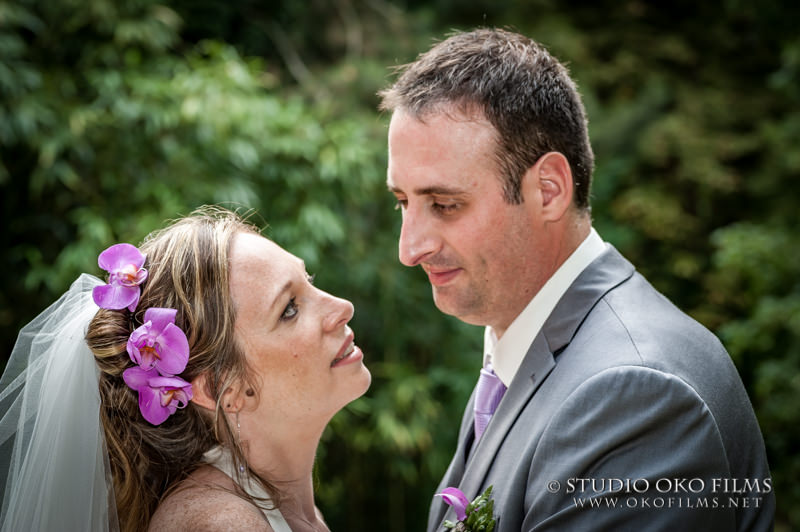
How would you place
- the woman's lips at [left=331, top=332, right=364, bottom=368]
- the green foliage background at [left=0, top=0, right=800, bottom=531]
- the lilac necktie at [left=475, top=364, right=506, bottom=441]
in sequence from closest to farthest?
the woman's lips at [left=331, top=332, right=364, bottom=368], the lilac necktie at [left=475, top=364, right=506, bottom=441], the green foliage background at [left=0, top=0, right=800, bottom=531]

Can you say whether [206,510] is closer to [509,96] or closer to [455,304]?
[455,304]

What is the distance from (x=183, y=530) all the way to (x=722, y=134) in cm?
586

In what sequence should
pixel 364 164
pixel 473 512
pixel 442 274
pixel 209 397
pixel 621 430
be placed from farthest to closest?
pixel 364 164 → pixel 442 274 → pixel 209 397 → pixel 473 512 → pixel 621 430

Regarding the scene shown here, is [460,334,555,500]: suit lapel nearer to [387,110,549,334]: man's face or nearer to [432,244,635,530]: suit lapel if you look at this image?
[432,244,635,530]: suit lapel

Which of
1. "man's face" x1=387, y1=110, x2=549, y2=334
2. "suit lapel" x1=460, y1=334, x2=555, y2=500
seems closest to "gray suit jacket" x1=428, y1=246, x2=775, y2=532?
"suit lapel" x1=460, y1=334, x2=555, y2=500

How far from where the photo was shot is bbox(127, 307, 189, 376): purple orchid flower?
5.93 ft

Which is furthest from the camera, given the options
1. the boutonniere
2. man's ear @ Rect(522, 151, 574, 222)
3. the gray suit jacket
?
man's ear @ Rect(522, 151, 574, 222)

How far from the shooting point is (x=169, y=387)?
184cm

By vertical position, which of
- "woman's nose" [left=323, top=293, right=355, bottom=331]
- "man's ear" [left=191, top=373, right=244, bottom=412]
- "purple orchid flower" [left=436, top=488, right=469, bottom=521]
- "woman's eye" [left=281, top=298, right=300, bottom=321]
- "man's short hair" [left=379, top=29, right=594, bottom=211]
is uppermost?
"man's short hair" [left=379, top=29, right=594, bottom=211]

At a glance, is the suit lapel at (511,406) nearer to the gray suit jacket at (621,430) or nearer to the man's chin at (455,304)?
the gray suit jacket at (621,430)

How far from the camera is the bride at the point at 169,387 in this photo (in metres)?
1.86

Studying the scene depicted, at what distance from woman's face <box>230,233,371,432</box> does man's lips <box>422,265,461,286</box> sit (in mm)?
298

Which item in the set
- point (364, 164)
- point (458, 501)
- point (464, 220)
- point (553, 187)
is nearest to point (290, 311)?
point (464, 220)

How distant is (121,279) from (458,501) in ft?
3.31
